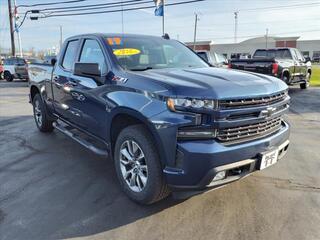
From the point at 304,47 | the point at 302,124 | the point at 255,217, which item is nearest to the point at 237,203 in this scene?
the point at 255,217

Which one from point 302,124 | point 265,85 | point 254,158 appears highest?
point 265,85

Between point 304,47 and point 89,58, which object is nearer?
point 89,58

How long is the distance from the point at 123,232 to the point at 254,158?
1.48 metres

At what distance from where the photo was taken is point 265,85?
11.4 feet

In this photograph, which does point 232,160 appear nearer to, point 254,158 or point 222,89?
point 254,158

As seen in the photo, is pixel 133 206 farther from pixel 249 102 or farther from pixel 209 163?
pixel 249 102

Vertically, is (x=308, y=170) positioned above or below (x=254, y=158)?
below

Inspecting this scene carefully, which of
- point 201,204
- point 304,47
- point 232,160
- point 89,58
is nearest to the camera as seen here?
point 232,160

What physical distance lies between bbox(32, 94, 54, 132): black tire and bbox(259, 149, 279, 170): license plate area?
4.71 meters

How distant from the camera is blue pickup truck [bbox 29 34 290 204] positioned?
302 centimetres

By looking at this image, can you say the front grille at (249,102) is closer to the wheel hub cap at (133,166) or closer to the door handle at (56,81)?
the wheel hub cap at (133,166)

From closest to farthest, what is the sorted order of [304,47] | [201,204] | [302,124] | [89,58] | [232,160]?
[232,160]
[201,204]
[89,58]
[302,124]
[304,47]

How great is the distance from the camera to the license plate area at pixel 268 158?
3.32 meters

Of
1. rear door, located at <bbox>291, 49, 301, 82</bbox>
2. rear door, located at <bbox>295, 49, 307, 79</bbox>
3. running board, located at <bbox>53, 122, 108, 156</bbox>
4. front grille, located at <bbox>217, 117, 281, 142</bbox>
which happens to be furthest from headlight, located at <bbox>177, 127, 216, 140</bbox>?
rear door, located at <bbox>295, 49, 307, 79</bbox>
